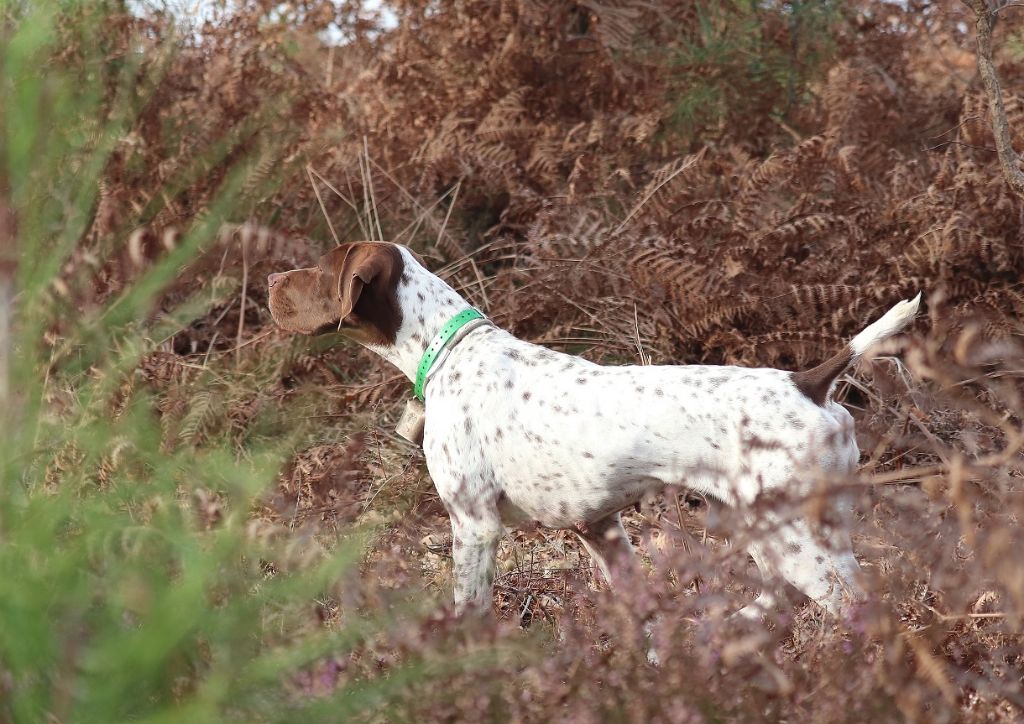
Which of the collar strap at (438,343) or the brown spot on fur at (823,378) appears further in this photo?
the collar strap at (438,343)

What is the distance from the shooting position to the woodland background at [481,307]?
1.48 m

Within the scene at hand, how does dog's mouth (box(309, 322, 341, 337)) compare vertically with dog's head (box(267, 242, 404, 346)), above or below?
below

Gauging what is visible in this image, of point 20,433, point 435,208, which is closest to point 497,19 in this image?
point 435,208

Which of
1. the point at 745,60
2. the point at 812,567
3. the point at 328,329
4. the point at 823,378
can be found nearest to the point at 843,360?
the point at 823,378

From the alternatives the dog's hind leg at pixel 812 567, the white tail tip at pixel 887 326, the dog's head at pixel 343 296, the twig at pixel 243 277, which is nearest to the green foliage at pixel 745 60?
the twig at pixel 243 277

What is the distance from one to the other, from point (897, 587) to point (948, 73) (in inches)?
261

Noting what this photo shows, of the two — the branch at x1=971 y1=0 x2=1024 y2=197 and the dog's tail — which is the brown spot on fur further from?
the branch at x1=971 y1=0 x2=1024 y2=197

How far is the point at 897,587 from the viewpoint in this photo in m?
2.35

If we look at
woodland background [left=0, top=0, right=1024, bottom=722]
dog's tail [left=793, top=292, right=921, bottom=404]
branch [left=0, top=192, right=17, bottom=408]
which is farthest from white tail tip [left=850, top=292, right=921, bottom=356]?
branch [left=0, top=192, right=17, bottom=408]

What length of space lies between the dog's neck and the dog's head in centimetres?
2

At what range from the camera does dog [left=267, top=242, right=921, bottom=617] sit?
3271mm

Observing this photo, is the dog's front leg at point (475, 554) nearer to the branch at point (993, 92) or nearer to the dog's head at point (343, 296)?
the dog's head at point (343, 296)

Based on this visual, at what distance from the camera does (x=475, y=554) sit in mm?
3572

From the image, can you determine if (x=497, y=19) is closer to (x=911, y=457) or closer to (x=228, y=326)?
(x=228, y=326)
